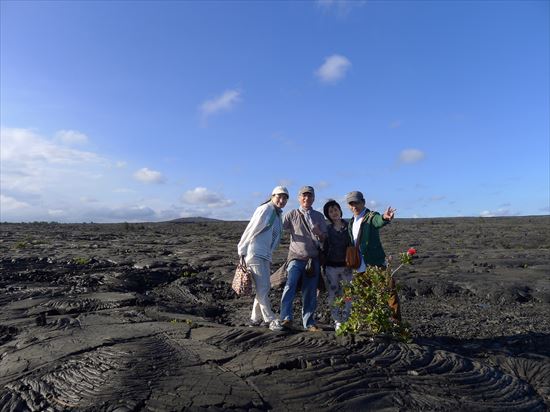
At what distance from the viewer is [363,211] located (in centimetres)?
781

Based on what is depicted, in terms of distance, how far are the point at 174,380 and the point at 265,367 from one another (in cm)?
110

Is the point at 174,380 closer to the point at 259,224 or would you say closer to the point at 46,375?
the point at 46,375

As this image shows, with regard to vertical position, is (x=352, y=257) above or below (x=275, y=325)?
above

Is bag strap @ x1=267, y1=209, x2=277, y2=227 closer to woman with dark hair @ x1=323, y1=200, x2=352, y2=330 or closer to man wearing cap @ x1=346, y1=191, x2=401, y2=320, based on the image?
woman with dark hair @ x1=323, y1=200, x2=352, y2=330

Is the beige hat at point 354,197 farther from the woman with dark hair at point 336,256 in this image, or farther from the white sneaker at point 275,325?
the white sneaker at point 275,325

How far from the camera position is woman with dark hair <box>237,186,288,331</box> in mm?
7727

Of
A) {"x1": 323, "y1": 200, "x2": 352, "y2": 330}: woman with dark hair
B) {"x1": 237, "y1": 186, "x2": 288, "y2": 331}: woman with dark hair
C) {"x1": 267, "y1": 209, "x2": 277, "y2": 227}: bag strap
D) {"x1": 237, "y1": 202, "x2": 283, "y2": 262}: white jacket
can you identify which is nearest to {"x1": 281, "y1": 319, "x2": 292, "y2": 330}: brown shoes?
{"x1": 237, "y1": 186, "x2": 288, "y2": 331}: woman with dark hair

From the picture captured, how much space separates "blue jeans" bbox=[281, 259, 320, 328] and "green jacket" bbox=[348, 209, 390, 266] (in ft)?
2.66

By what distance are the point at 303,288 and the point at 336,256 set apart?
30.5 inches

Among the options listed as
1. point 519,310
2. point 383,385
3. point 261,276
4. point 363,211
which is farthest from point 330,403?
point 519,310

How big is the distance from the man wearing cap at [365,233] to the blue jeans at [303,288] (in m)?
0.77

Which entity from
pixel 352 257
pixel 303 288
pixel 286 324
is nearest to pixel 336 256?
pixel 352 257

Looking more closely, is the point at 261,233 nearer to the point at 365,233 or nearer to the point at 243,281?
the point at 243,281

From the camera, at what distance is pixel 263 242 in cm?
779
